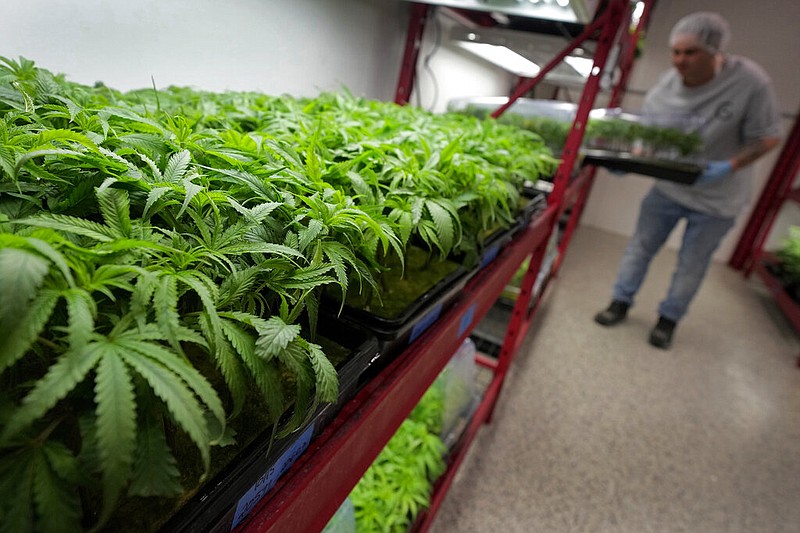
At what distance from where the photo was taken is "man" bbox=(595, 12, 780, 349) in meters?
2.27

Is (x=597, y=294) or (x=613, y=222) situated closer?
(x=597, y=294)

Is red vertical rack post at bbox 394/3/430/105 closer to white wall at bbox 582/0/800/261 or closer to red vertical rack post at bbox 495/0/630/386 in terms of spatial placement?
red vertical rack post at bbox 495/0/630/386

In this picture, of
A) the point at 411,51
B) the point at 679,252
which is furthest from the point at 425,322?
the point at 679,252

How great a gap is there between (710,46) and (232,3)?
2409 millimetres

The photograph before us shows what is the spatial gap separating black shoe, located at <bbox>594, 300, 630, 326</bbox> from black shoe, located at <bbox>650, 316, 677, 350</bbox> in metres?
0.21

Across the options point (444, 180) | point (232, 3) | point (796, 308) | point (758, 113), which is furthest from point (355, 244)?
point (796, 308)

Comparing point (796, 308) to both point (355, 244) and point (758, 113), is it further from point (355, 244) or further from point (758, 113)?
point (355, 244)

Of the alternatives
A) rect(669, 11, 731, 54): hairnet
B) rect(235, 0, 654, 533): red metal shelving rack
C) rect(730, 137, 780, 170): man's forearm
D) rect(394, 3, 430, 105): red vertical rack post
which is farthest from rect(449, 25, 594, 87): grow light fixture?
rect(730, 137, 780, 170): man's forearm

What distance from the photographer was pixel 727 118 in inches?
92.0

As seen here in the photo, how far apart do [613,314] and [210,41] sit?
2681mm

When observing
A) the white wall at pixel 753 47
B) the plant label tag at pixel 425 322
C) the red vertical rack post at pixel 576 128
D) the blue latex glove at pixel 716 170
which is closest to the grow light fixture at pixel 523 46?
the red vertical rack post at pixel 576 128

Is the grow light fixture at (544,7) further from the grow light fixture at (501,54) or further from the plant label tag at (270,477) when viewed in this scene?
the plant label tag at (270,477)

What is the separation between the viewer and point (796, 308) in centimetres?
316

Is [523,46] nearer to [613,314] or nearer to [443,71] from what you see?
[443,71]
